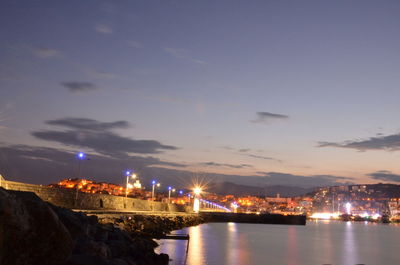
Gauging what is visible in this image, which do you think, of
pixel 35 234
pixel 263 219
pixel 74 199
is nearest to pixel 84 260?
pixel 35 234

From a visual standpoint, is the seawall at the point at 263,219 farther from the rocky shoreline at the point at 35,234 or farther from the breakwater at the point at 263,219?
the rocky shoreline at the point at 35,234

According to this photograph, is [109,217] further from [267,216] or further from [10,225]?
[267,216]

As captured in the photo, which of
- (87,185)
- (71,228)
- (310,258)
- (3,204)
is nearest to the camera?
(3,204)

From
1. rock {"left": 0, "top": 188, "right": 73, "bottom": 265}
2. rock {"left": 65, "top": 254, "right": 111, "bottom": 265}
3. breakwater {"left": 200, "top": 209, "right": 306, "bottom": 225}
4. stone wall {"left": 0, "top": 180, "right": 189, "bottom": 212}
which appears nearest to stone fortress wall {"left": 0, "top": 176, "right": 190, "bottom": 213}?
stone wall {"left": 0, "top": 180, "right": 189, "bottom": 212}

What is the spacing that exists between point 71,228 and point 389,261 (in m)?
35.7

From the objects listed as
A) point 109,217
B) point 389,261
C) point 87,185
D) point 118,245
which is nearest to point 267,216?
point 87,185

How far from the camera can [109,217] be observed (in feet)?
92.1

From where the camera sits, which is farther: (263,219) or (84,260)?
(263,219)

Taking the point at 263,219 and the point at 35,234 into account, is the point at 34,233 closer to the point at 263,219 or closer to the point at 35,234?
the point at 35,234

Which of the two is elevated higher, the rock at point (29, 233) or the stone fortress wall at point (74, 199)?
the stone fortress wall at point (74, 199)

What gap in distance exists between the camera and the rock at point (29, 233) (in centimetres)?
812

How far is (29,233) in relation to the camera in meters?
8.73

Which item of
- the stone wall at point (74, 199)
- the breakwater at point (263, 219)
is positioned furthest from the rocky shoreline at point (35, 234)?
the breakwater at point (263, 219)

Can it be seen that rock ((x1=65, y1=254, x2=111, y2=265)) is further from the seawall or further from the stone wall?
the seawall
